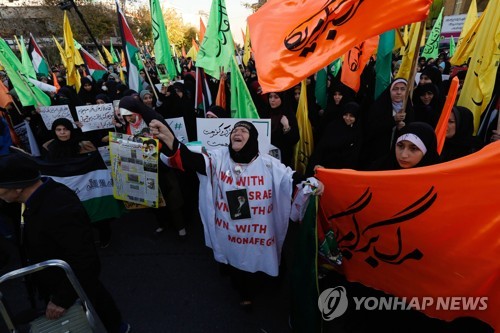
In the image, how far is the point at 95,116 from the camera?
4.17m

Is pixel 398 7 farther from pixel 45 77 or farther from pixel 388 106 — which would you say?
pixel 45 77

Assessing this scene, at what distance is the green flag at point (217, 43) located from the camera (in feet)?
14.7

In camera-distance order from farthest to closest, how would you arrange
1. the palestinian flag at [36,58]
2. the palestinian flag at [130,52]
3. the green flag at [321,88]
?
1. the palestinian flag at [36,58]
2. the green flag at [321,88]
3. the palestinian flag at [130,52]

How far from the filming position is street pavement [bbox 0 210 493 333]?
7.89 feet

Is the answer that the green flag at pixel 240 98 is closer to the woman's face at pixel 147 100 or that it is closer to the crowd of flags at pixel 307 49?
the crowd of flags at pixel 307 49

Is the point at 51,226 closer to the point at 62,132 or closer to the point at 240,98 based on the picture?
the point at 62,132

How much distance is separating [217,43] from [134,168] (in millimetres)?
2430

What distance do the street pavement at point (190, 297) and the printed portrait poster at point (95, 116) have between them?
5.28ft

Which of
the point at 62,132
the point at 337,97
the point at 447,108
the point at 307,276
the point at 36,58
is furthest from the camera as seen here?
the point at 36,58

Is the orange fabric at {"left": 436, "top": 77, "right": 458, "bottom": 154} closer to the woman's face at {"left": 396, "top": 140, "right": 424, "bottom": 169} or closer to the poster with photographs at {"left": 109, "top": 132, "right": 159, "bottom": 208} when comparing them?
the woman's face at {"left": 396, "top": 140, "right": 424, "bottom": 169}

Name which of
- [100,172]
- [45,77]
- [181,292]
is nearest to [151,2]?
[100,172]

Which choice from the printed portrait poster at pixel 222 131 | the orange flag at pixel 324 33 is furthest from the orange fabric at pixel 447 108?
the printed portrait poster at pixel 222 131

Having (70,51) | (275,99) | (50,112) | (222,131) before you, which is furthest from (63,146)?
(70,51)

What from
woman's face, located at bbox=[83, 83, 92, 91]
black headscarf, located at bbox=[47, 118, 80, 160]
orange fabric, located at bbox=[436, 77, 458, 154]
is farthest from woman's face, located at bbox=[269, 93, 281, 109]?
woman's face, located at bbox=[83, 83, 92, 91]
